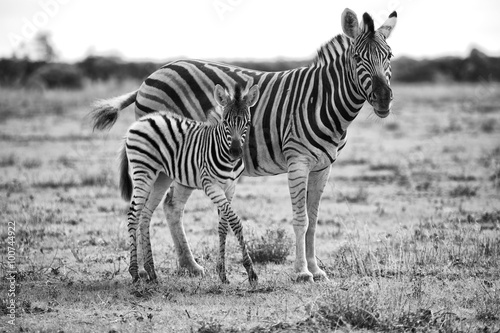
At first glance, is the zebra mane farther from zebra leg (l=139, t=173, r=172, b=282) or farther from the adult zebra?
zebra leg (l=139, t=173, r=172, b=282)

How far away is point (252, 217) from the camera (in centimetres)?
1000

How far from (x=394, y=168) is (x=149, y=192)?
29.7 feet

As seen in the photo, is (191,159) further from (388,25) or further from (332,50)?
(388,25)

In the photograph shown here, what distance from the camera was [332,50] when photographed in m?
7.06

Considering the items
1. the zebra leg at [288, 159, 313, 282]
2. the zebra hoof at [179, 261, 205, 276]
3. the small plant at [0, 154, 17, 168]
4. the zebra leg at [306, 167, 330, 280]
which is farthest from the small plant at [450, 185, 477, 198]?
the small plant at [0, 154, 17, 168]

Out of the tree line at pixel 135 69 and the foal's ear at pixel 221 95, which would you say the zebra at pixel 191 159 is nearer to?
the foal's ear at pixel 221 95

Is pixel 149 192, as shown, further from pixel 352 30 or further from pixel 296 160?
pixel 352 30

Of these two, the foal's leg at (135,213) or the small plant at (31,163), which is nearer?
the foal's leg at (135,213)

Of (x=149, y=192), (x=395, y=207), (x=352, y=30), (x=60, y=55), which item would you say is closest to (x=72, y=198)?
(x=149, y=192)

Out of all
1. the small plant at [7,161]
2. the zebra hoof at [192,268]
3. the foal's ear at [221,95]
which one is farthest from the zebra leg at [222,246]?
the small plant at [7,161]

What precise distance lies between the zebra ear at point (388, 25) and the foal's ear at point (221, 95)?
6.08 feet

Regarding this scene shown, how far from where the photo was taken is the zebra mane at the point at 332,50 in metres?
6.96

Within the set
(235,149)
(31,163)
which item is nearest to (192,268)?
(235,149)

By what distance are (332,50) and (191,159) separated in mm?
2048
